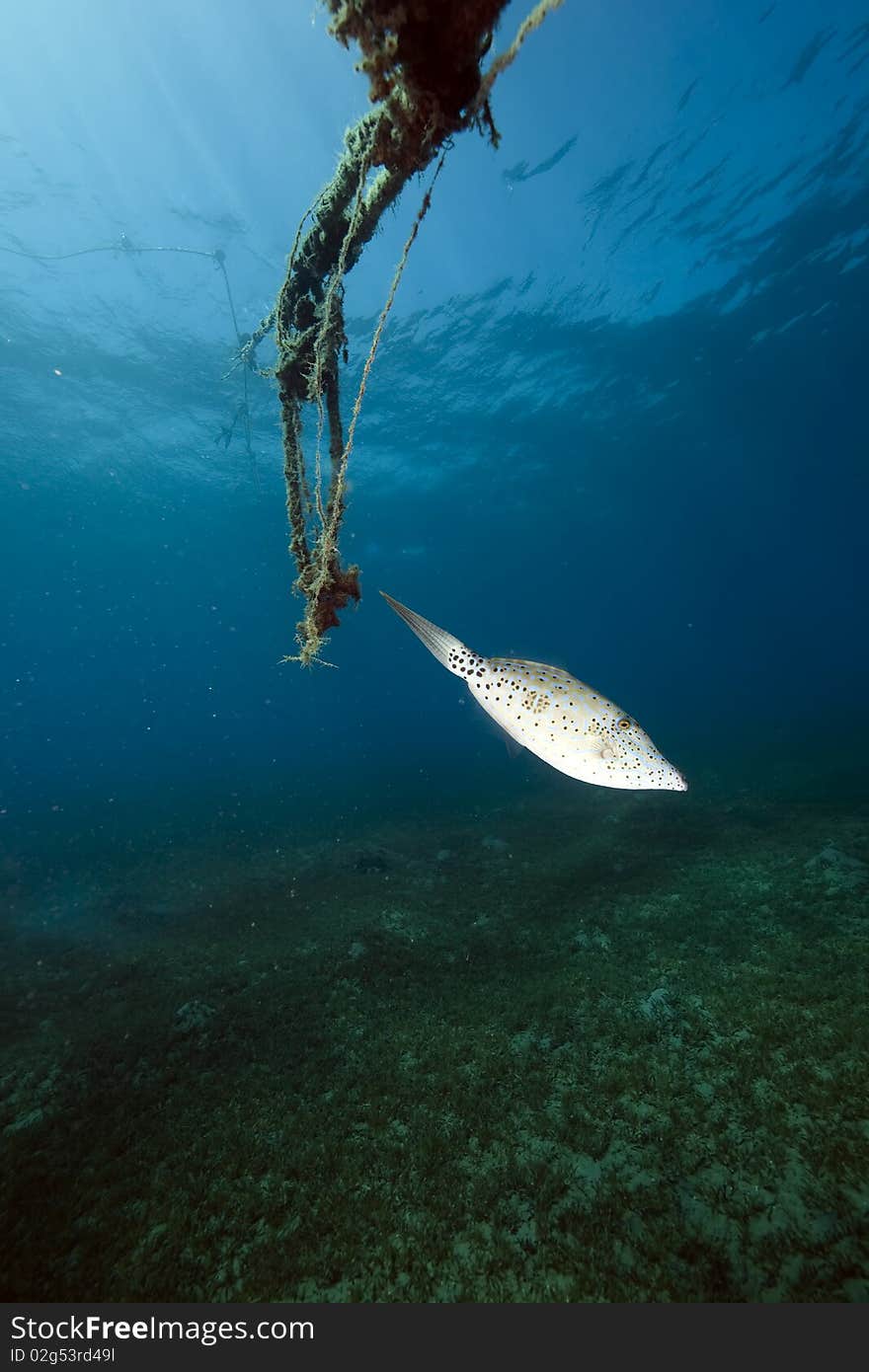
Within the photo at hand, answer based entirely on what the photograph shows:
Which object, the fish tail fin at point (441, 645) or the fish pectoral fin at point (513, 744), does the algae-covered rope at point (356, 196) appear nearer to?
the fish tail fin at point (441, 645)

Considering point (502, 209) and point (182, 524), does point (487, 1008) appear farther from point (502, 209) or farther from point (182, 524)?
point (182, 524)

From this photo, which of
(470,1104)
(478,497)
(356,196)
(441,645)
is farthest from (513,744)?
(478,497)

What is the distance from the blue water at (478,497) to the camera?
11.0 feet

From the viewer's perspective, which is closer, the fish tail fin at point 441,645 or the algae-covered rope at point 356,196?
the algae-covered rope at point 356,196

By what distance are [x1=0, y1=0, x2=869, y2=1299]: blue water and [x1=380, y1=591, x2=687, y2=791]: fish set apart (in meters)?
1.03

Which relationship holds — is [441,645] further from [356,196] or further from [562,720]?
[356,196]

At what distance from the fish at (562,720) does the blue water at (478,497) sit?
103cm

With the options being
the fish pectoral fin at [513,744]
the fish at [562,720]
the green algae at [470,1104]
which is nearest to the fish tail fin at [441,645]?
the fish at [562,720]

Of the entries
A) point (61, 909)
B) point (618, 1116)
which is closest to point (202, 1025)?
point (618, 1116)

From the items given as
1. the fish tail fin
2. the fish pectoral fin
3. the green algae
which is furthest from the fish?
the green algae

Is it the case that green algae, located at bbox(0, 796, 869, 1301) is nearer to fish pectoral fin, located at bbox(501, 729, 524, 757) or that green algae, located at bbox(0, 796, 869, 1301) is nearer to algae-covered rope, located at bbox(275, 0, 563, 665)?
fish pectoral fin, located at bbox(501, 729, 524, 757)

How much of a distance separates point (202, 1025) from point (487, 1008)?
122 inches

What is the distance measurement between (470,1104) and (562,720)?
347 cm

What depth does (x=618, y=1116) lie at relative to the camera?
374 centimetres
